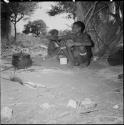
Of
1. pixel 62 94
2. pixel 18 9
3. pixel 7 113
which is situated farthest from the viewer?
pixel 18 9

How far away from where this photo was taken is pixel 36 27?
521 cm

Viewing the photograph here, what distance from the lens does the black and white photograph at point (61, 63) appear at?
7.64 feet

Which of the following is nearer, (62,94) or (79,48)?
(62,94)

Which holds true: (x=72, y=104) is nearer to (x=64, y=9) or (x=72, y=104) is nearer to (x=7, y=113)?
(x=7, y=113)

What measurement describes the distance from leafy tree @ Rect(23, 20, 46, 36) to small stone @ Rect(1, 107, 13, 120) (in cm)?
300

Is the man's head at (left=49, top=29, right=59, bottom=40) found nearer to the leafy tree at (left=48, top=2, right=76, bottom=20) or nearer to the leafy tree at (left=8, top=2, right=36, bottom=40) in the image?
the leafy tree at (left=48, top=2, right=76, bottom=20)

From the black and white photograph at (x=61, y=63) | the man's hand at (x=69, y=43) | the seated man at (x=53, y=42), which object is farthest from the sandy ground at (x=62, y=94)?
the seated man at (x=53, y=42)

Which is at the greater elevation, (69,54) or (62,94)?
(69,54)

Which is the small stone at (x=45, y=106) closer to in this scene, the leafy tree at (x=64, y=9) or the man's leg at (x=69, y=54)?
the man's leg at (x=69, y=54)

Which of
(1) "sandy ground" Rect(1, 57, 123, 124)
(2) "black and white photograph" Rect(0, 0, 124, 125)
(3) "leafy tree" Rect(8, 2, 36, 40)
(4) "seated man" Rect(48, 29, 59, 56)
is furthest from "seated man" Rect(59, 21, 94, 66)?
(3) "leafy tree" Rect(8, 2, 36, 40)

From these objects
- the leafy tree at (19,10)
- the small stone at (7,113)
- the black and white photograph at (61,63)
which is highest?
the leafy tree at (19,10)

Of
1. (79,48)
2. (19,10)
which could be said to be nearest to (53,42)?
(79,48)

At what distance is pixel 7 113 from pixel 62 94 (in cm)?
83

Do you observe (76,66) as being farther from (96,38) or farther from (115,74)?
(96,38)
